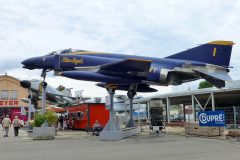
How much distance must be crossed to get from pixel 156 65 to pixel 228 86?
36.2 feet

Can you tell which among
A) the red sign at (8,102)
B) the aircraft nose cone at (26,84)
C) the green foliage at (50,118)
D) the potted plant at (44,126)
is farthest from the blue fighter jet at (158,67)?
the red sign at (8,102)

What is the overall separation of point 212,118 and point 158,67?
480cm

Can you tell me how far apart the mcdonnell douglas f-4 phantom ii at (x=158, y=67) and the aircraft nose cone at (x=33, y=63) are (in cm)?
208

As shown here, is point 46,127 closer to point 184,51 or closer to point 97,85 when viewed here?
point 97,85

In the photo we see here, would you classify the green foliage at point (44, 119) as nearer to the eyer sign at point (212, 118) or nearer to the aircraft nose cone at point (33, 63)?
the aircraft nose cone at point (33, 63)

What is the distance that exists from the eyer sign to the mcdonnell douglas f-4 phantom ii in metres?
2.43

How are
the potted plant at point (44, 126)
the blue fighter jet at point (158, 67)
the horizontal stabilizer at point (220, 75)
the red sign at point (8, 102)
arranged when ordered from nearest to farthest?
the horizontal stabilizer at point (220, 75) < the blue fighter jet at point (158, 67) < the potted plant at point (44, 126) < the red sign at point (8, 102)

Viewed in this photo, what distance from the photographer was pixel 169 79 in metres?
22.2

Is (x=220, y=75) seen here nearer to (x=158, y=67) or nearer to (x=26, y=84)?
(x=158, y=67)

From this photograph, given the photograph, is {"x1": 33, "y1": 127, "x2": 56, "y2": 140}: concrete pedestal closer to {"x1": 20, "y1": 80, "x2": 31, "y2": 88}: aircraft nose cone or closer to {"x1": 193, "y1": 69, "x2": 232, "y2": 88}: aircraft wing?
{"x1": 193, "y1": 69, "x2": 232, "y2": 88}: aircraft wing

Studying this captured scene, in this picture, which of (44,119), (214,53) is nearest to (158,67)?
(214,53)

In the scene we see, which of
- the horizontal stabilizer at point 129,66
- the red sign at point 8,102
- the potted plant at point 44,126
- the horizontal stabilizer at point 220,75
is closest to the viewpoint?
the horizontal stabilizer at point 129,66

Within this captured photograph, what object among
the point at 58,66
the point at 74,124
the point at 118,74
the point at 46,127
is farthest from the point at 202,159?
the point at 74,124

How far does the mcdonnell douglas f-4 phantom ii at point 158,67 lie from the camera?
20806 millimetres
